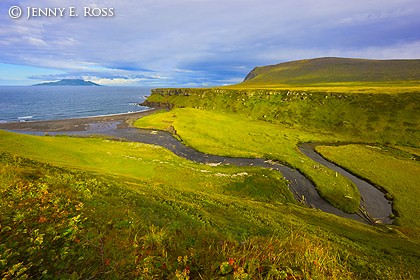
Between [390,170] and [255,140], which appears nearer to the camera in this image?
[390,170]

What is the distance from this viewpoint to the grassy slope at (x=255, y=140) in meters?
47.6

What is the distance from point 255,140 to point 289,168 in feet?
79.5

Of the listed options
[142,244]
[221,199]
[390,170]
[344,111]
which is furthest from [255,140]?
[142,244]

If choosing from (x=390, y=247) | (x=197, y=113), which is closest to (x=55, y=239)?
(x=390, y=247)

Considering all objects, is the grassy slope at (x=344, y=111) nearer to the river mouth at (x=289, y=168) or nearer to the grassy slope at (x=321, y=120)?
the grassy slope at (x=321, y=120)

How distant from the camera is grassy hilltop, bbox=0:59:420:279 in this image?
242 inches

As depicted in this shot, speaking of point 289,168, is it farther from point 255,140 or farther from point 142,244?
point 142,244

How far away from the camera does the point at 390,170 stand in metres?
55.8

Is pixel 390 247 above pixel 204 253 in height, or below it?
below

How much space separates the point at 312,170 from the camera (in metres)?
55.3

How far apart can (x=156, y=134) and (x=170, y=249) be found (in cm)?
8706

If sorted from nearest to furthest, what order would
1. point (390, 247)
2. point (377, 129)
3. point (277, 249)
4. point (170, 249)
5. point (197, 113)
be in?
point (277, 249)
point (170, 249)
point (390, 247)
point (377, 129)
point (197, 113)

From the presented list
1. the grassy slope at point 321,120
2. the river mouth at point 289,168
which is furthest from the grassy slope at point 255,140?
the river mouth at point 289,168

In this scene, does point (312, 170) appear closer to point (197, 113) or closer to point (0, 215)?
point (0, 215)
